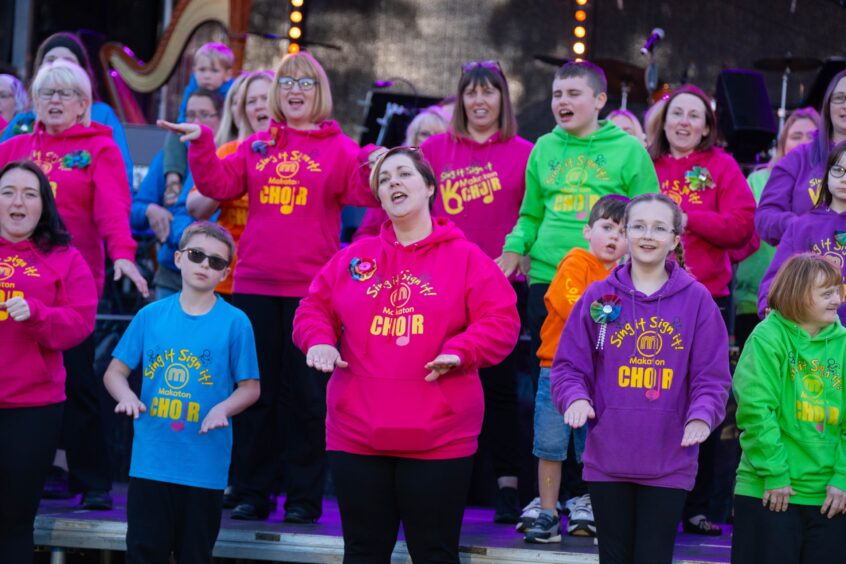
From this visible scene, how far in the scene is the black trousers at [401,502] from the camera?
4016mm

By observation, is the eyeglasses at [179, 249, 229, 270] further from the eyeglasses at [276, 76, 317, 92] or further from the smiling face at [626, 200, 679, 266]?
the smiling face at [626, 200, 679, 266]

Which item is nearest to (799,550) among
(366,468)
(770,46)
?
(366,468)

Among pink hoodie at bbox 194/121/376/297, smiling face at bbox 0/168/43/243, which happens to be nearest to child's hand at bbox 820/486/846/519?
pink hoodie at bbox 194/121/376/297

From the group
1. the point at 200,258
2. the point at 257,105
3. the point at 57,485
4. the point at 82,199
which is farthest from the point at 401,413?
the point at 57,485

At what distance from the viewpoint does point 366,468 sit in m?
4.05

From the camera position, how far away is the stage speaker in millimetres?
8258

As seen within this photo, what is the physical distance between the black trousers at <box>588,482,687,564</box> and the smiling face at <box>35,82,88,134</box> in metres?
2.77

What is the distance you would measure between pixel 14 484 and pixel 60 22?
27.2 ft

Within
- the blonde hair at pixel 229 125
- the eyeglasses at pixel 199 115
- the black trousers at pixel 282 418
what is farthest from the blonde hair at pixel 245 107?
the black trousers at pixel 282 418

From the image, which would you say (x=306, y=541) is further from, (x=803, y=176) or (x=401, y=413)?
(x=803, y=176)

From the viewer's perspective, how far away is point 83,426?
17.4 feet

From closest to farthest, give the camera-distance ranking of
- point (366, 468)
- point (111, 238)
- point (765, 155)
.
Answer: point (366, 468) → point (111, 238) → point (765, 155)

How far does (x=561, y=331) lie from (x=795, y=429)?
971 mm

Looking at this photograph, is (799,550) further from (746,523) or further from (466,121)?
(466,121)
